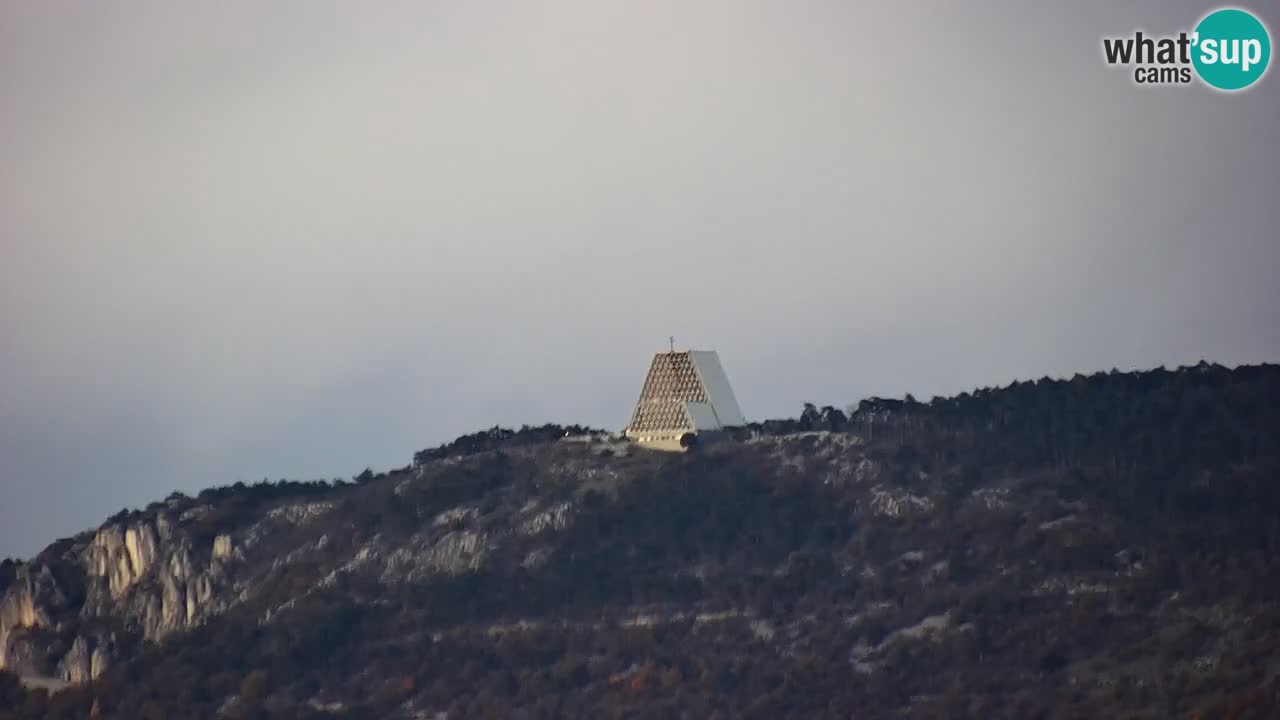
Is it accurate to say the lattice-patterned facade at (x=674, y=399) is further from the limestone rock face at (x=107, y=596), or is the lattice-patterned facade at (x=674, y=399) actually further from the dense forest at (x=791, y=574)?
the limestone rock face at (x=107, y=596)

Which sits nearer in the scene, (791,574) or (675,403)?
(791,574)

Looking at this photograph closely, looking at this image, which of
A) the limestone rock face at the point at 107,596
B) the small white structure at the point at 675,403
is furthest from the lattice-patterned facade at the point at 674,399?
the limestone rock face at the point at 107,596

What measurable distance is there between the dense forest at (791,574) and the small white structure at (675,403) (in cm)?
115

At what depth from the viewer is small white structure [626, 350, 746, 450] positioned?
13600 cm

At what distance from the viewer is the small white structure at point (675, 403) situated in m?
136

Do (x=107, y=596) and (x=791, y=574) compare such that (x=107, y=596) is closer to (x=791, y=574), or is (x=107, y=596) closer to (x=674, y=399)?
(x=674, y=399)

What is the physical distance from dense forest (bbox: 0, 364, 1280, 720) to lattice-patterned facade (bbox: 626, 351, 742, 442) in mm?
1340

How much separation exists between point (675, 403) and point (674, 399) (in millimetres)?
194

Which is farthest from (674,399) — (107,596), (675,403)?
(107,596)

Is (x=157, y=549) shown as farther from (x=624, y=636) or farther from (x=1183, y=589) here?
(x=1183, y=589)

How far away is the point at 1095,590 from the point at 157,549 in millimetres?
46850

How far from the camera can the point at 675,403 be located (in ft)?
447

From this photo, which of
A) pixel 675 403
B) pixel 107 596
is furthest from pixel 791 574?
pixel 107 596

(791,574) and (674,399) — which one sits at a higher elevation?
(674,399)
